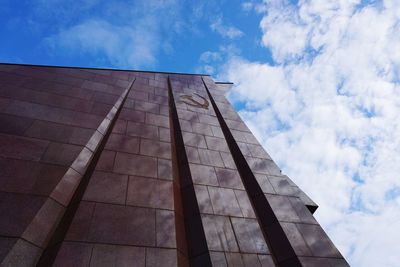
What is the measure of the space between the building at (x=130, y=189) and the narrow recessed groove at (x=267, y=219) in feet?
0.11

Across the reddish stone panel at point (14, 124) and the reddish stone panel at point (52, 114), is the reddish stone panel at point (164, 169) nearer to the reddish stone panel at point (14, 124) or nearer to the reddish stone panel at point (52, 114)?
the reddish stone panel at point (52, 114)

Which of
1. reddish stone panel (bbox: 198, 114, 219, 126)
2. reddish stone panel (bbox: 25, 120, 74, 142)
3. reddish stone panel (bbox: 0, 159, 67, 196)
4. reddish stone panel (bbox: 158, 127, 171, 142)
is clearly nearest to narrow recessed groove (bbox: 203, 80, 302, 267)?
reddish stone panel (bbox: 198, 114, 219, 126)

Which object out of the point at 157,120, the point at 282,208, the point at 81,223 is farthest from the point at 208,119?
the point at 81,223

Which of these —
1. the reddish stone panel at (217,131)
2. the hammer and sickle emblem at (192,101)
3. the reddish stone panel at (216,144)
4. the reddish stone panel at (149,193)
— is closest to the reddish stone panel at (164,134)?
the reddish stone panel at (216,144)

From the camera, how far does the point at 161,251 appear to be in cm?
629

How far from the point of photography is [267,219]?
28.5 feet

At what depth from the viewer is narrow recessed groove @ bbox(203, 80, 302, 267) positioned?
24.7 feet

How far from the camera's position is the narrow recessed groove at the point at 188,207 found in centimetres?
675

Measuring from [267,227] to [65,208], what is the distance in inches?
223

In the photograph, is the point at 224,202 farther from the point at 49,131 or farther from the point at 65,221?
the point at 49,131

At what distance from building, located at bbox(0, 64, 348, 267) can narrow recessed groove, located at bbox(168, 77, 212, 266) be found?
0.11 ft

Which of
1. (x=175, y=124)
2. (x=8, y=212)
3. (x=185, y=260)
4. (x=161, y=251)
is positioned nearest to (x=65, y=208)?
(x=8, y=212)

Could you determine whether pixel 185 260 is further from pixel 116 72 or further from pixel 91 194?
pixel 116 72

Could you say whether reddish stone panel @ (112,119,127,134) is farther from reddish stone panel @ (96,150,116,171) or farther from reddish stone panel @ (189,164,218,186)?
reddish stone panel @ (189,164,218,186)
